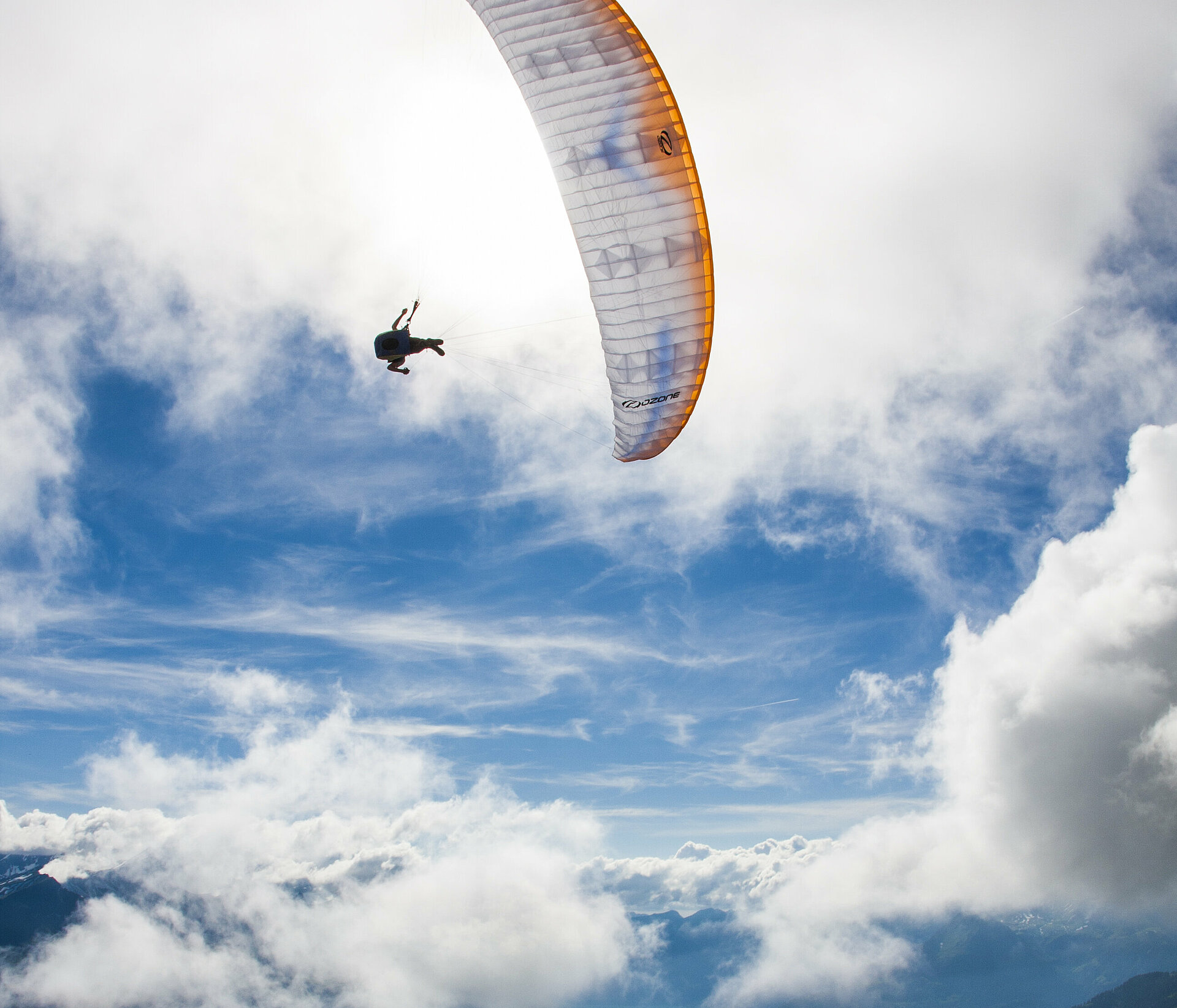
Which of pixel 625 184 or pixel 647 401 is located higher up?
pixel 625 184

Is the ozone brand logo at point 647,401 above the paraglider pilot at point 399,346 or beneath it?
beneath

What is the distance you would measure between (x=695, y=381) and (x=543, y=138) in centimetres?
732

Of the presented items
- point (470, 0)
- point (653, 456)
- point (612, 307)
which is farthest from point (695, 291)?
point (470, 0)

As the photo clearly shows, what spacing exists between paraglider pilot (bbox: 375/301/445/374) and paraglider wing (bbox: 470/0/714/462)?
224 inches

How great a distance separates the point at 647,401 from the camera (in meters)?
20.9

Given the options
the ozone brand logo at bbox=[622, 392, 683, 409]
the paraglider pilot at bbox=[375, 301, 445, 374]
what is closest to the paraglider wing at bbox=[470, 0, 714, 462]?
the ozone brand logo at bbox=[622, 392, 683, 409]

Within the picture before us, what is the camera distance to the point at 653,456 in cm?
2241

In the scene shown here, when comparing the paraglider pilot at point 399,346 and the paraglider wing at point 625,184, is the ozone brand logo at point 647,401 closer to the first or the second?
the paraglider wing at point 625,184

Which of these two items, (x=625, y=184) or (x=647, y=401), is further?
(x=647, y=401)

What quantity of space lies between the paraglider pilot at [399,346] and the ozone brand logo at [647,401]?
5.87 metres

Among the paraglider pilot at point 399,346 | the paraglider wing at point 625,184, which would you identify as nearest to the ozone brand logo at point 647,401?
the paraglider wing at point 625,184

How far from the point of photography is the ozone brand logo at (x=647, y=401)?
2062cm

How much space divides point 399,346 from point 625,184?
8.30m

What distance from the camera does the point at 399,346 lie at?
75.7 ft
